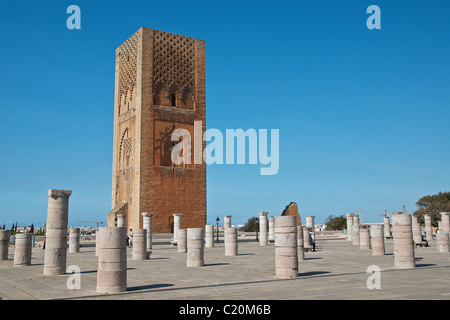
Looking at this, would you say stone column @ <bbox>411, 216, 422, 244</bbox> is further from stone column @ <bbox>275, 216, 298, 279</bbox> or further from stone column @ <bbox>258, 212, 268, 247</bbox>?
stone column @ <bbox>275, 216, 298, 279</bbox>

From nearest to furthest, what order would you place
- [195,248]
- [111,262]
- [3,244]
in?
[111,262] < [195,248] < [3,244]

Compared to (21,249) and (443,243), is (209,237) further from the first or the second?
(21,249)

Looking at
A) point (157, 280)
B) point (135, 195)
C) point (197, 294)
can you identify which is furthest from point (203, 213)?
point (197, 294)

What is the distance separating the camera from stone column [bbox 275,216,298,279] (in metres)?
8.85


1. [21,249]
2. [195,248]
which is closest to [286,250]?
[195,248]

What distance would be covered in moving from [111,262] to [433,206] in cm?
4904

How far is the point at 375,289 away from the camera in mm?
6941

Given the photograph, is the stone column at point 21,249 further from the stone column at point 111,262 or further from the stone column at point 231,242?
the stone column at point 231,242

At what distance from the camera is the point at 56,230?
10.2 metres

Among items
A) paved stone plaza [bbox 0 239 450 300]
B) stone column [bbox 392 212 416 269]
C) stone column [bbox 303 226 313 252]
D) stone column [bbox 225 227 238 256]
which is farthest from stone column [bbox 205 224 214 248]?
stone column [bbox 392 212 416 269]

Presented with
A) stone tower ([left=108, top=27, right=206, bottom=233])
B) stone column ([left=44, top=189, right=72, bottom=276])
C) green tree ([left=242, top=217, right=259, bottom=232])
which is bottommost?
green tree ([left=242, top=217, right=259, bottom=232])

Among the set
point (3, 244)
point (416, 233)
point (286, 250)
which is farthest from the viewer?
point (416, 233)

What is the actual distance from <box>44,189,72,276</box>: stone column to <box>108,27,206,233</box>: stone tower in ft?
65.6

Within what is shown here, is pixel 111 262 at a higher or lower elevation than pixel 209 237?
higher
